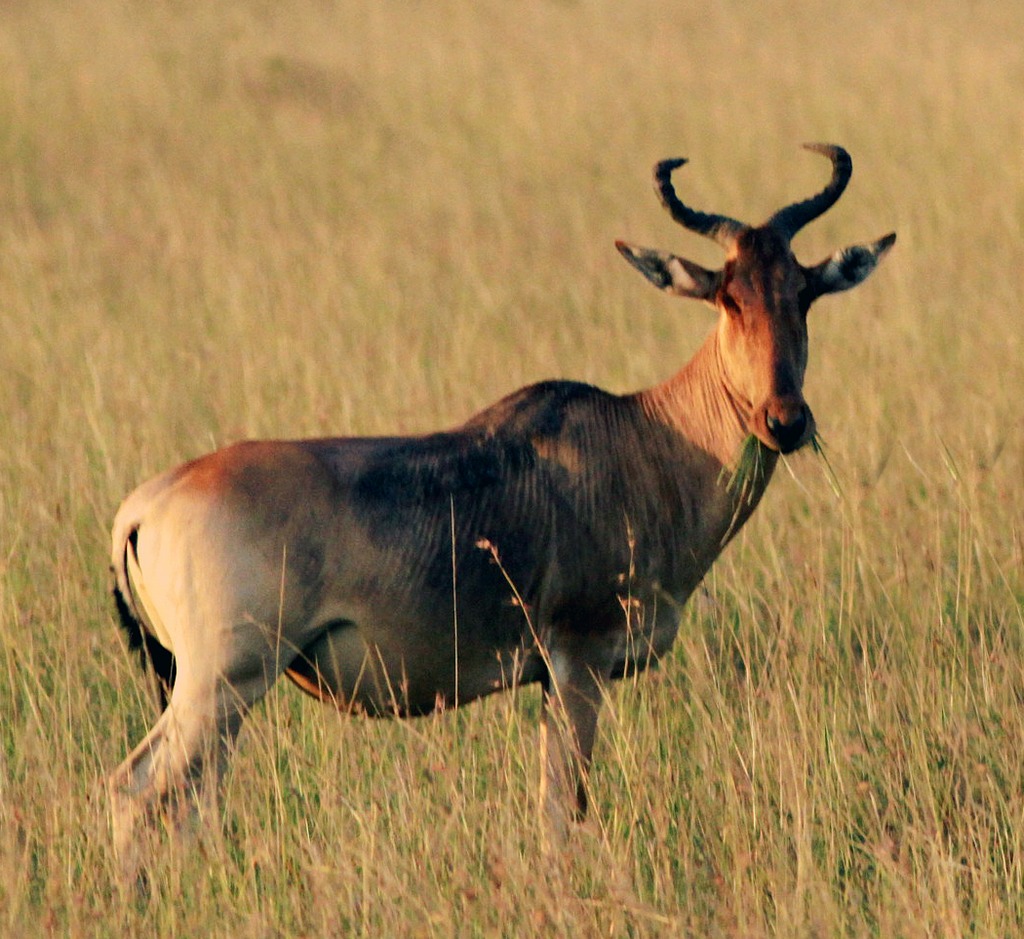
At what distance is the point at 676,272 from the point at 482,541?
114 centimetres

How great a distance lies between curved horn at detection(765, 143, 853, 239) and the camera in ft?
19.1

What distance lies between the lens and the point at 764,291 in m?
5.62

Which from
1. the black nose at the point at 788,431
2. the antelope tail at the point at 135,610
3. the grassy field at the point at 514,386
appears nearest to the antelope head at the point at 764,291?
the black nose at the point at 788,431

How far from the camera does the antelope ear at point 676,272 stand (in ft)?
18.8

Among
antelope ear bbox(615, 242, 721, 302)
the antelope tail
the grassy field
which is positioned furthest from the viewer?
antelope ear bbox(615, 242, 721, 302)

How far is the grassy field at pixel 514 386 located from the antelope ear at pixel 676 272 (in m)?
1.23

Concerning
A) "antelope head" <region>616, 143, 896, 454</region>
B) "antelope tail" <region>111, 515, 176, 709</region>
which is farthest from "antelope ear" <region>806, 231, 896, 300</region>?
"antelope tail" <region>111, 515, 176, 709</region>

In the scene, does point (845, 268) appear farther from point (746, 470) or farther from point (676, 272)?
point (746, 470)

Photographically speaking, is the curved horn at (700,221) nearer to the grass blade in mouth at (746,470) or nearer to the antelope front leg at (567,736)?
the grass blade in mouth at (746,470)

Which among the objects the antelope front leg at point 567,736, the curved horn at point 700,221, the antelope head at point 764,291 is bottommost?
the antelope front leg at point 567,736

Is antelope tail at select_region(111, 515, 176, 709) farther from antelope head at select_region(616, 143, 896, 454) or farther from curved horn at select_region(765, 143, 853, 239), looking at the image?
curved horn at select_region(765, 143, 853, 239)

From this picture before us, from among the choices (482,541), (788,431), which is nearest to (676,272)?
(788,431)

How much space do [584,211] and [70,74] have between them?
6.09m

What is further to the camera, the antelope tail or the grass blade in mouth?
the grass blade in mouth
